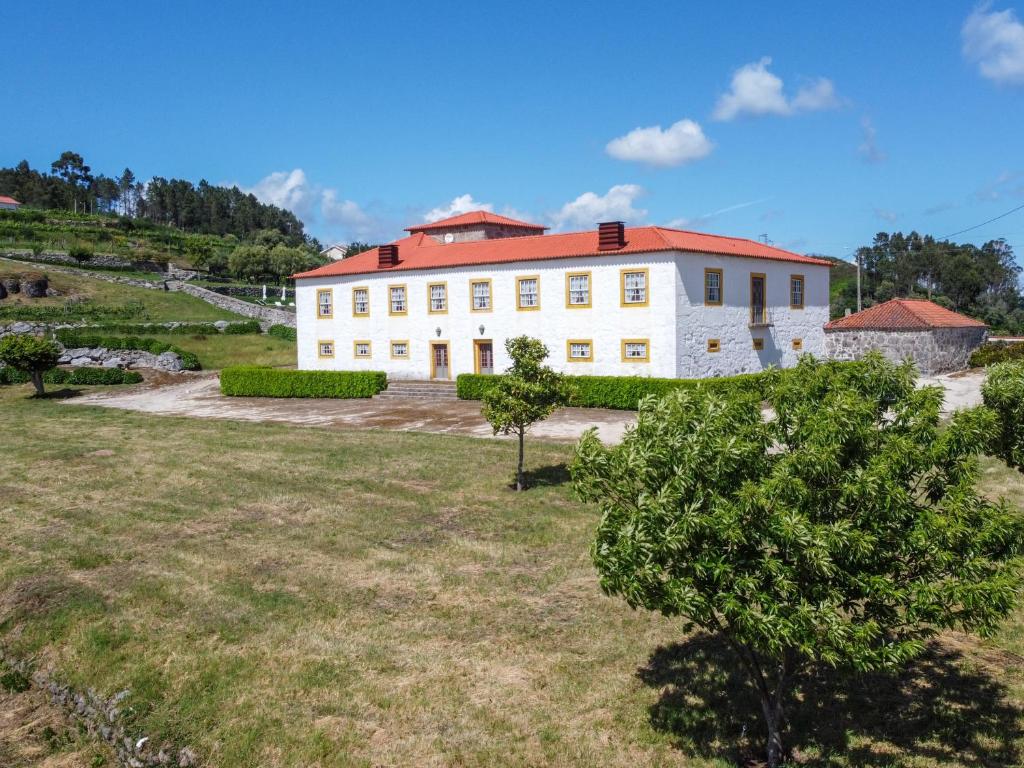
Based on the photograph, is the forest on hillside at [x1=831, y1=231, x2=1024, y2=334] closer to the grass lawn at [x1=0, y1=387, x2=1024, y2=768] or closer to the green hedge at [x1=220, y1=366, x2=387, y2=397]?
the green hedge at [x1=220, y1=366, x2=387, y2=397]

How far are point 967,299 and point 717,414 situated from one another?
A: 75.7 meters

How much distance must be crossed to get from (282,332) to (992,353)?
135 feet

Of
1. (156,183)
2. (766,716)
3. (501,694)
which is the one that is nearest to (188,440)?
(501,694)

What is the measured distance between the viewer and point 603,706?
9.68 meters

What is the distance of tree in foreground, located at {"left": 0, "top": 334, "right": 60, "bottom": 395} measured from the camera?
3338 cm

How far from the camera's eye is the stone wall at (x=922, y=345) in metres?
36.1

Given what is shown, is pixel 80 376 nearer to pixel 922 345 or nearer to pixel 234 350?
pixel 234 350

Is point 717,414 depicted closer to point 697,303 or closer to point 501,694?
point 501,694

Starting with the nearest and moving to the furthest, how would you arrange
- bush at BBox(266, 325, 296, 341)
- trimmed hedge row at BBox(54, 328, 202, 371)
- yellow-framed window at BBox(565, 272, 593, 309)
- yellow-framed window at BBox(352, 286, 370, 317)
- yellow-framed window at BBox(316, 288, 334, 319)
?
yellow-framed window at BBox(565, 272, 593, 309)
yellow-framed window at BBox(352, 286, 370, 317)
yellow-framed window at BBox(316, 288, 334, 319)
trimmed hedge row at BBox(54, 328, 202, 371)
bush at BBox(266, 325, 296, 341)

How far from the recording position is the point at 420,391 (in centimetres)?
3522

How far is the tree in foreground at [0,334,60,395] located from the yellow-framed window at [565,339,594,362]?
22112 mm

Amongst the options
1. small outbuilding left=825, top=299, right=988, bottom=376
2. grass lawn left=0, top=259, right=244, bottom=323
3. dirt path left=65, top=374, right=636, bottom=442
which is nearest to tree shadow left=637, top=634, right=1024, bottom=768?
dirt path left=65, top=374, right=636, bottom=442

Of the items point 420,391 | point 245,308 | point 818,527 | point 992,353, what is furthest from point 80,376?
point 992,353

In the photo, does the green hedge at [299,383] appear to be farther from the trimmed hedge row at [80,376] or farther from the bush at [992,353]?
the bush at [992,353]
